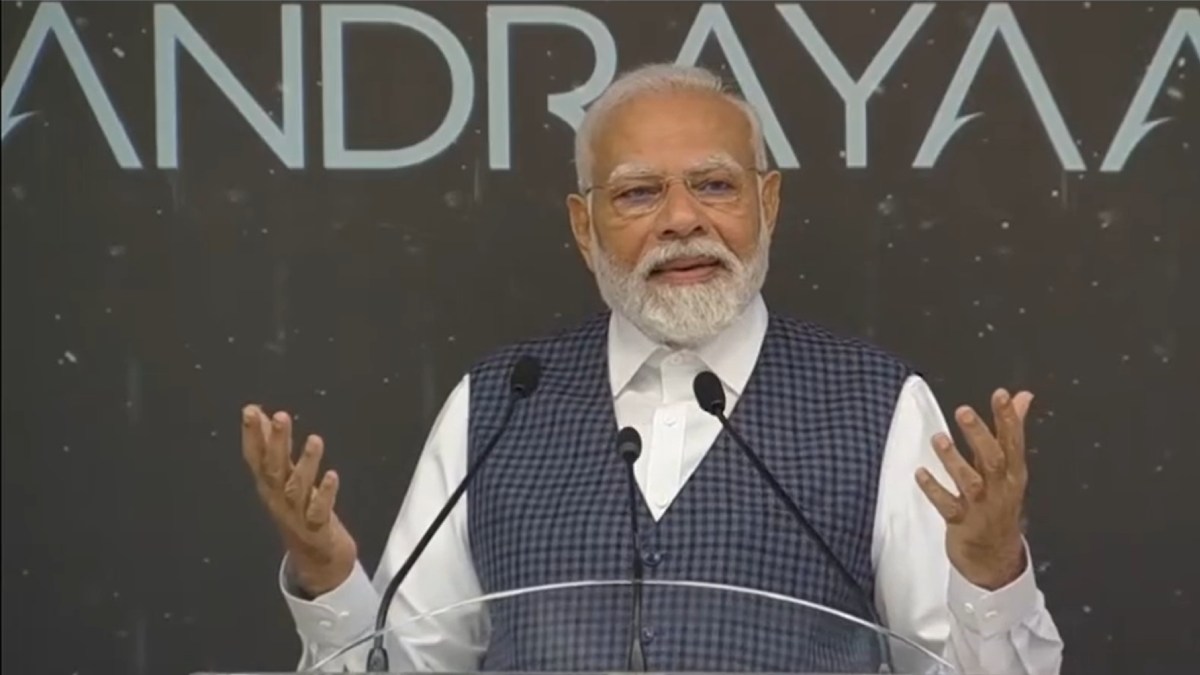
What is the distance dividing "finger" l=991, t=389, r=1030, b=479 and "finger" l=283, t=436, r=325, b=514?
645 millimetres

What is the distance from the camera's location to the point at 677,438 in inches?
87.2

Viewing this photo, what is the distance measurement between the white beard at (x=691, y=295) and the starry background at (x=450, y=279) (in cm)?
54

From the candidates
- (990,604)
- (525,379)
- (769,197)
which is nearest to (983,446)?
(990,604)

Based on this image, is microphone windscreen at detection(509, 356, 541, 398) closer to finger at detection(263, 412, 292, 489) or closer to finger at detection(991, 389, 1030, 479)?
finger at detection(263, 412, 292, 489)

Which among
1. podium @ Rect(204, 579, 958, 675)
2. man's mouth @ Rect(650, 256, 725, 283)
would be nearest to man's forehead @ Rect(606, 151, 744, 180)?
man's mouth @ Rect(650, 256, 725, 283)

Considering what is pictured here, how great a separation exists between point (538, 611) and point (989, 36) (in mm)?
1440

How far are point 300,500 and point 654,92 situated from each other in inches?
27.3

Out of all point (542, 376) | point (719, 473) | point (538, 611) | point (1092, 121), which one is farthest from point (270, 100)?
point (538, 611)

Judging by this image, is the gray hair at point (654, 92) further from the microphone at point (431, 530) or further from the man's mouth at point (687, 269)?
the microphone at point (431, 530)

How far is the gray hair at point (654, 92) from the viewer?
2252mm

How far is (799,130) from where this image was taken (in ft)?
8.96

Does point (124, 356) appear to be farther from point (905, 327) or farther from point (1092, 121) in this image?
point (1092, 121)

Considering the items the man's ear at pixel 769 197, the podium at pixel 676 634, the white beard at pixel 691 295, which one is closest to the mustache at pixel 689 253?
the white beard at pixel 691 295

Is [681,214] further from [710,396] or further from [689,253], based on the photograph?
[710,396]
